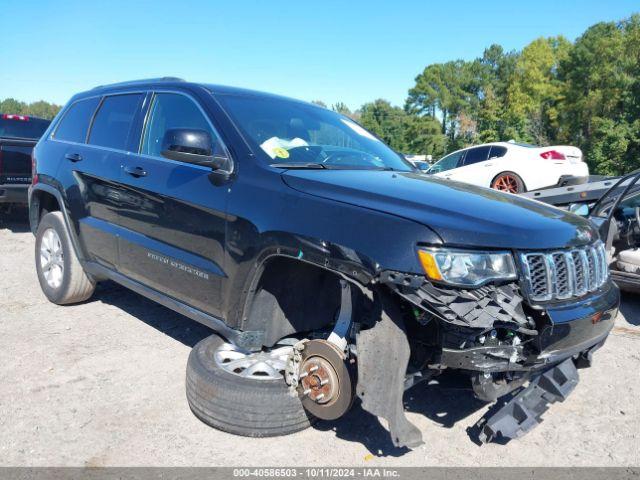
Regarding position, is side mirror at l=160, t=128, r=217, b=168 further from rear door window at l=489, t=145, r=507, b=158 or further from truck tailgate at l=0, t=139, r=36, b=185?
rear door window at l=489, t=145, r=507, b=158

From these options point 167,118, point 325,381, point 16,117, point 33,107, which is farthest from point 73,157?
point 33,107

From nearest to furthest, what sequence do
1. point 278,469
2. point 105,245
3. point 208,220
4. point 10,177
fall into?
point 278,469, point 208,220, point 105,245, point 10,177

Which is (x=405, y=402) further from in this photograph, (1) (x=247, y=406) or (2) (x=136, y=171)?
(2) (x=136, y=171)

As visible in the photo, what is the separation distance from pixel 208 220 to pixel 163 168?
25.1 inches

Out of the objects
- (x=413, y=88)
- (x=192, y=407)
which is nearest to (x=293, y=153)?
(x=192, y=407)

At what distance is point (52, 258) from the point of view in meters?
4.97

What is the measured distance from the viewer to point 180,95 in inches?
143

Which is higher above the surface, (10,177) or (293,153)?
(293,153)

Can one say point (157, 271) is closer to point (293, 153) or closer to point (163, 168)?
point (163, 168)

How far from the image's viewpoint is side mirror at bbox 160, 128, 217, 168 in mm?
2986

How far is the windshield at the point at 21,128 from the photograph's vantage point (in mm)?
9836

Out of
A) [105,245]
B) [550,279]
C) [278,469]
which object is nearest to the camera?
[550,279]

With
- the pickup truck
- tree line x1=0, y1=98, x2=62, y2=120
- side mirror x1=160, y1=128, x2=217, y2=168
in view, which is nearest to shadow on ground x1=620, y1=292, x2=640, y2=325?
side mirror x1=160, y1=128, x2=217, y2=168

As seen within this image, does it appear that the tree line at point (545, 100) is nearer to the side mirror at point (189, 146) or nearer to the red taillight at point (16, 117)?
Result: the red taillight at point (16, 117)
